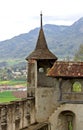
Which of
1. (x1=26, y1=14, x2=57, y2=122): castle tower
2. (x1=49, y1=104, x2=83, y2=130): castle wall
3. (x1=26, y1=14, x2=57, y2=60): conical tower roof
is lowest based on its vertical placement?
(x1=49, y1=104, x2=83, y2=130): castle wall

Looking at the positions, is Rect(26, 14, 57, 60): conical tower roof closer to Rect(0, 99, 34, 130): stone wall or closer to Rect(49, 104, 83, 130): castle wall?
Rect(0, 99, 34, 130): stone wall

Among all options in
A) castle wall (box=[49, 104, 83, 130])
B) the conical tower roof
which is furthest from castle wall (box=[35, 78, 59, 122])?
the conical tower roof

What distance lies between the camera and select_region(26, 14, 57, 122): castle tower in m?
41.0

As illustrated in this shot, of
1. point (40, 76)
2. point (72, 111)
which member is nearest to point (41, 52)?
point (40, 76)

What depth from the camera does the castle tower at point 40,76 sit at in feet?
135

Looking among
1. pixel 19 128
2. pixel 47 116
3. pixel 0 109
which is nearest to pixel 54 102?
pixel 47 116

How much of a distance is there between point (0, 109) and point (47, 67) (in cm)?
1029

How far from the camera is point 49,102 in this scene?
4094 cm

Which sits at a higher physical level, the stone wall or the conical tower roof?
the conical tower roof

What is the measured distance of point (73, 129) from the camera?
38.5 metres

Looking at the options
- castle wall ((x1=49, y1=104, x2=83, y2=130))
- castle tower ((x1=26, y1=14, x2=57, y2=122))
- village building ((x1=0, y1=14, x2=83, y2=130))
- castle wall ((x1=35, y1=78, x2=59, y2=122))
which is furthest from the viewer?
castle tower ((x1=26, y1=14, x2=57, y2=122))

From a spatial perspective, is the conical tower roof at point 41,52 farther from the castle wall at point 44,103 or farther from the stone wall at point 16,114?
the stone wall at point 16,114

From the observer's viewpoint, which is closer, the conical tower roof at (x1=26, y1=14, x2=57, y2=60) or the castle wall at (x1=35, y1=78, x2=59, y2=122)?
the castle wall at (x1=35, y1=78, x2=59, y2=122)

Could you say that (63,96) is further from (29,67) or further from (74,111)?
(29,67)
